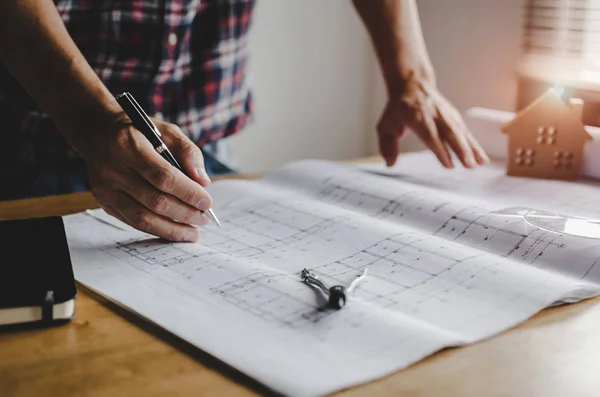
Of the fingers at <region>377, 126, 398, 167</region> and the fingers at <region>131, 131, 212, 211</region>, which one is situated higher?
the fingers at <region>131, 131, 212, 211</region>

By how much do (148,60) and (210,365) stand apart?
0.90 meters

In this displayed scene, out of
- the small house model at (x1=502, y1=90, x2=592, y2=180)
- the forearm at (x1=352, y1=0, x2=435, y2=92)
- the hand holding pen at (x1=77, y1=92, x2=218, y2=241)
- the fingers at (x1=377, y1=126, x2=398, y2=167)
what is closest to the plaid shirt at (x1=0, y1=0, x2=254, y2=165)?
the forearm at (x1=352, y1=0, x2=435, y2=92)

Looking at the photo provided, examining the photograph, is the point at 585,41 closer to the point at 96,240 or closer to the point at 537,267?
the point at 537,267

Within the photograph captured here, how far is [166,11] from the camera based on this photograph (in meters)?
1.34

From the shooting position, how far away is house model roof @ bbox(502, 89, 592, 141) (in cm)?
117

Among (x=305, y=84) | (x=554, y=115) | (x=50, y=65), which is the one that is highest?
(x=50, y=65)

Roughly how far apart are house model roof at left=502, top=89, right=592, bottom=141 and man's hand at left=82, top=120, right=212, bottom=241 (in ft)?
1.94

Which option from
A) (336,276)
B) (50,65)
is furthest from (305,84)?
(336,276)

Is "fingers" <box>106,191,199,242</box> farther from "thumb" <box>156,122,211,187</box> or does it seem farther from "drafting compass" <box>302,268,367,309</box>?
"drafting compass" <box>302,268,367,309</box>

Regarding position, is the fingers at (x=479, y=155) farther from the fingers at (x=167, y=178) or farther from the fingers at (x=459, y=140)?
the fingers at (x=167, y=178)

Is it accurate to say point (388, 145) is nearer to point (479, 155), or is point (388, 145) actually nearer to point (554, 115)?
point (479, 155)

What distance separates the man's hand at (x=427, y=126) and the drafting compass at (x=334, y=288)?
0.51 m

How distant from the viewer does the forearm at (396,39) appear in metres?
1.35

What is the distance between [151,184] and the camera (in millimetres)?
850
